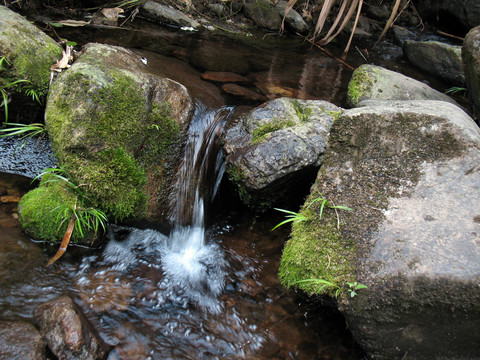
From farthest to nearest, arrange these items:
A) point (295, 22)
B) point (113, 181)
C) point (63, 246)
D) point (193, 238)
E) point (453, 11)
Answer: point (453, 11) → point (295, 22) → point (193, 238) → point (113, 181) → point (63, 246)

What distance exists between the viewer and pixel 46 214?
2.64 meters

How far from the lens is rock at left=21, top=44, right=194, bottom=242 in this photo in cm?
271

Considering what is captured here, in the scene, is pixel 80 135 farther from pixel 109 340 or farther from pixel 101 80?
pixel 109 340

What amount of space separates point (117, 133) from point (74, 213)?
27.7 inches

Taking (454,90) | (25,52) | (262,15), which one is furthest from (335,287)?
(262,15)

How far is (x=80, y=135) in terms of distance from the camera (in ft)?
8.80

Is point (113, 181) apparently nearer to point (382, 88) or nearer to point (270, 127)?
point (270, 127)

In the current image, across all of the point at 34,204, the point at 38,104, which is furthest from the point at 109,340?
the point at 38,104

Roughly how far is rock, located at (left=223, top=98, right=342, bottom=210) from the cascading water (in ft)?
1.03

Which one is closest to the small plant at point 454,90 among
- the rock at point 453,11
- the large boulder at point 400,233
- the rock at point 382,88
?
the rock at point 382,88

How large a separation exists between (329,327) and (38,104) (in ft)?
10.6

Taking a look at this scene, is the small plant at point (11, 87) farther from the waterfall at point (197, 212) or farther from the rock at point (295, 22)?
the rock at point (295, 22)

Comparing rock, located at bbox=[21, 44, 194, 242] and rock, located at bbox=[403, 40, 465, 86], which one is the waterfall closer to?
rock, located at bbox=[21, 44, 194, 242]

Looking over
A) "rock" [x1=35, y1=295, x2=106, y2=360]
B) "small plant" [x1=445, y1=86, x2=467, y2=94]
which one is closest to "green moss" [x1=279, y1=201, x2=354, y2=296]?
"rock" [x1=35, y1=295, x2=106, y2=360]
